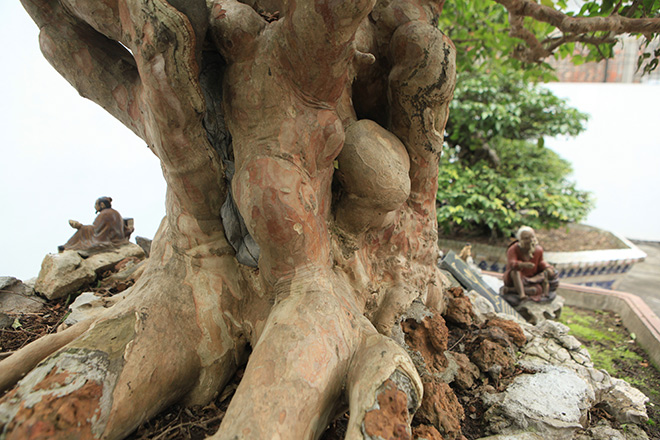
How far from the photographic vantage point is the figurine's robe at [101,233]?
11.0 ft

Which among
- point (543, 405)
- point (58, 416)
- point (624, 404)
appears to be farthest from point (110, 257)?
point (624, 404)

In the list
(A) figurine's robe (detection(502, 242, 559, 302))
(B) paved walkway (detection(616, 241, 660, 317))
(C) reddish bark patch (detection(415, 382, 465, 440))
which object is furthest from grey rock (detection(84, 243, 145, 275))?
(B) paved walkway (detection(616, 241, 660, 317))

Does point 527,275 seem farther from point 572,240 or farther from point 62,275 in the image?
point 572,240

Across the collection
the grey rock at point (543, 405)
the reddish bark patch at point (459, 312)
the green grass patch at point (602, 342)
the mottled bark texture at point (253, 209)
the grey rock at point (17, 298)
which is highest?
the mottled bark texture at point (253, 209)

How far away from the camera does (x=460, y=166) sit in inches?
280

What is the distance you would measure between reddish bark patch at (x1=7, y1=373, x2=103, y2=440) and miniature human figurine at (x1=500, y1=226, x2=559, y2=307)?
4.30 m

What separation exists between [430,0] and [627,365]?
121 inches

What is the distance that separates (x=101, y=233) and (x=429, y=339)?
2978 millimetres

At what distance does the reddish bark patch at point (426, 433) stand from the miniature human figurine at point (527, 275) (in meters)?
3.52

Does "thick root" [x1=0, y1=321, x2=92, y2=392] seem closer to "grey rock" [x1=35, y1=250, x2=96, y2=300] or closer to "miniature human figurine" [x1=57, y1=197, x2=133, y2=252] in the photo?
"grey rock" [x1=35, y1=250, x2=96, y2=300]

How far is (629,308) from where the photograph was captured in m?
4.05

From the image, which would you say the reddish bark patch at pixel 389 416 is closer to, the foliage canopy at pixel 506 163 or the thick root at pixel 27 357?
the thick root at pixel 27 357

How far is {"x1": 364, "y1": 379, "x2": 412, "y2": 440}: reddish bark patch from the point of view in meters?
1.04

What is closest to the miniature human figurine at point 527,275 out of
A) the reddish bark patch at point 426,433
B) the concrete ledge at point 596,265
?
the concrete ledge at point 596,265
